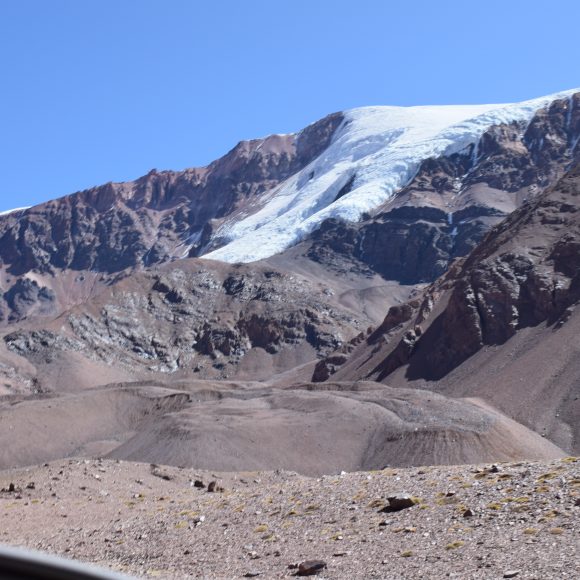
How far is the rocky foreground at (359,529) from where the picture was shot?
1552cm

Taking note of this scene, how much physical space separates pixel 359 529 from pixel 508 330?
3153 inches

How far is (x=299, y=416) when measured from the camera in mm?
69500

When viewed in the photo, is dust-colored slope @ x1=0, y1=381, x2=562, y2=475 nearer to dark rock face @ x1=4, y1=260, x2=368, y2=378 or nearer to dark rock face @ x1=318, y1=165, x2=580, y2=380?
dark rock face @ x1=318, y1=165, x2=580, y2=380

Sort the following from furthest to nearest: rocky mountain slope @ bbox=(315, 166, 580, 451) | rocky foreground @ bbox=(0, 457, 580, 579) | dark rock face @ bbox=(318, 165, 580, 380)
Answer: dark rock face @ bbox=(318, 165, 580, 380)
rocky mountain slope @ bbox=(315, 166, 580, 451)
rocky foreground @ bbox=(0, 457, 580, 579)

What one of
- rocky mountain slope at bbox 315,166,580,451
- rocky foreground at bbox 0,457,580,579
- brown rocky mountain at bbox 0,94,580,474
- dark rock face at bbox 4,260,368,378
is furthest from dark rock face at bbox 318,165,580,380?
rocky foreground at bbox 0,457,580,579

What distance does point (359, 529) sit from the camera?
61.7 feet

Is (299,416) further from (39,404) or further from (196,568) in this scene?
(196,568)

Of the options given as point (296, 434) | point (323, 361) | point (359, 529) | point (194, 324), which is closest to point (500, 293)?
point (323, 361)

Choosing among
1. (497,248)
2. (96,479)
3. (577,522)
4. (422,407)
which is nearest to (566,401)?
(422,407)

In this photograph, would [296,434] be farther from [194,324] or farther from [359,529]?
[194,324]

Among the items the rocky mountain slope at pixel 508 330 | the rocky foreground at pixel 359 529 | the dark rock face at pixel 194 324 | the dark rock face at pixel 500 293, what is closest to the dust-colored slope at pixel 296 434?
the rocky mountain slope at pixel 508 330

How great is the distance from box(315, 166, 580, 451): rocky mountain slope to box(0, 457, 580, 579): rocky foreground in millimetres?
48988

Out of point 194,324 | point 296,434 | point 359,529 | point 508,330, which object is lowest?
point 508,330

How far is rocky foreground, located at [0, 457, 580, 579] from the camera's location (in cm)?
1552
